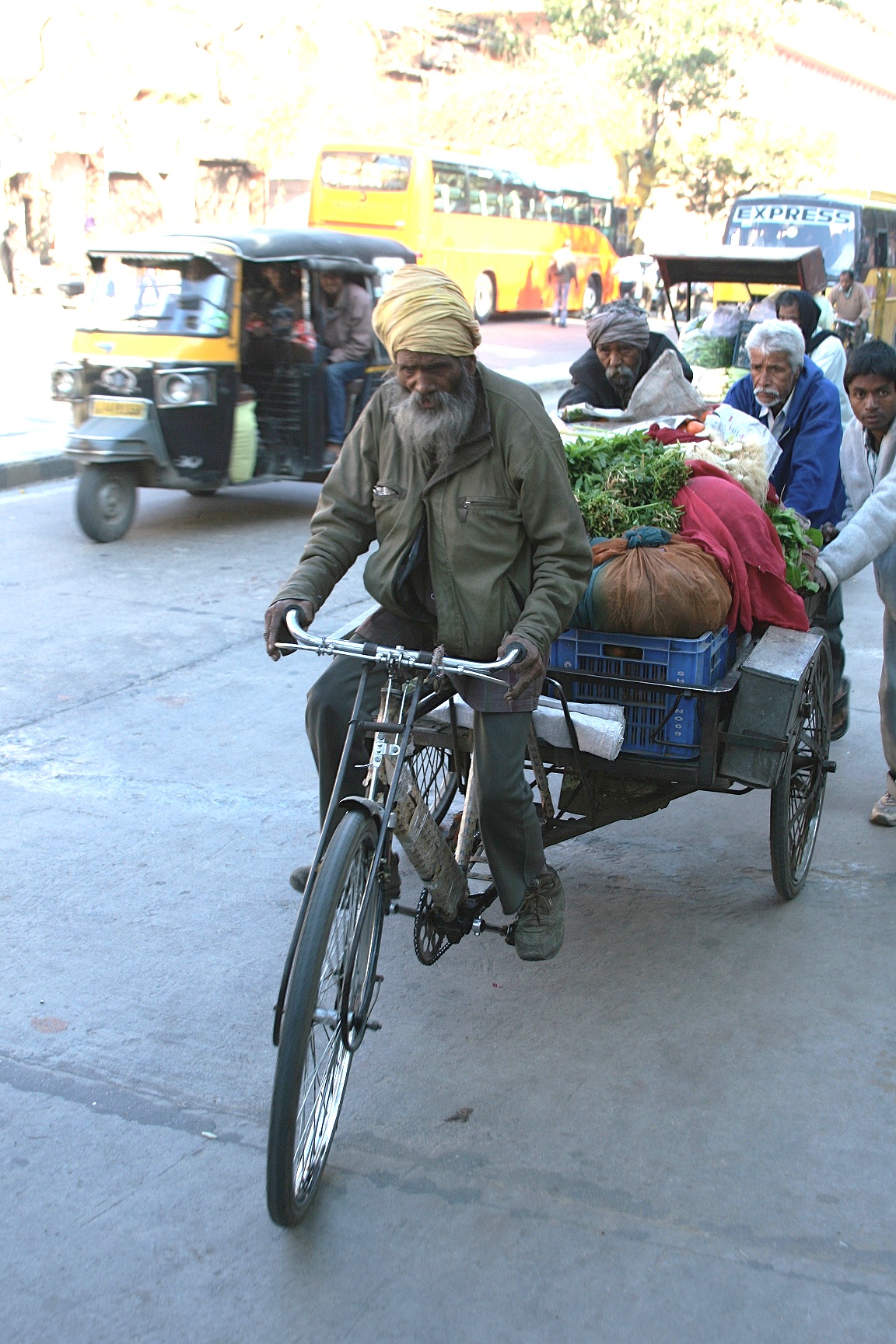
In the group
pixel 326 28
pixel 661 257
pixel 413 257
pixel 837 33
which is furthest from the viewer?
pixel 837 33

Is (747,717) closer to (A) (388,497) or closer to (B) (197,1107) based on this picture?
(A) (388,497)

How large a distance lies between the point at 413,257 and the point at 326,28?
19.0m

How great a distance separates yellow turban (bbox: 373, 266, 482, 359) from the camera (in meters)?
2.92

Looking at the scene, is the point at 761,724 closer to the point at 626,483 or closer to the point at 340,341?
the point at 626,483

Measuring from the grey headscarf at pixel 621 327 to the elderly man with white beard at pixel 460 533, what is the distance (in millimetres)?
2718

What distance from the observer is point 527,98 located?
3512 cm

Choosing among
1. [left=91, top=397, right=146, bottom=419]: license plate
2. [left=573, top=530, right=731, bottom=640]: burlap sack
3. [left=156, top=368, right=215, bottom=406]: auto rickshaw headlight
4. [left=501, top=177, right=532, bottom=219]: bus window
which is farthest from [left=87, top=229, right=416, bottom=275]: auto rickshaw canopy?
[left=501, top=177, right=532, bottom=219]: bus window

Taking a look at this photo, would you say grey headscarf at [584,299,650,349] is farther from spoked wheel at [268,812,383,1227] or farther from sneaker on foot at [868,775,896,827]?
spoked wheel at [268,812,383,1227]

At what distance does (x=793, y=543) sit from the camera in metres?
4.29

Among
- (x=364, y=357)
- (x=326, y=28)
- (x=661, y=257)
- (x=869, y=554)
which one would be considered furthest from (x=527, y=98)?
(x=869, y=554)

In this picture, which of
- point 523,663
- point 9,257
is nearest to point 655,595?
point 523,663

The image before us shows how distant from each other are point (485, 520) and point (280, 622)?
52 centimetres

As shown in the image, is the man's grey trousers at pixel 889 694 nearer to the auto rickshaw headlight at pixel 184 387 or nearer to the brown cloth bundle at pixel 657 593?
the brown cloth bundle at pixel 657 593

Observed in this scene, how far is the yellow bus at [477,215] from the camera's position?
25641mm
